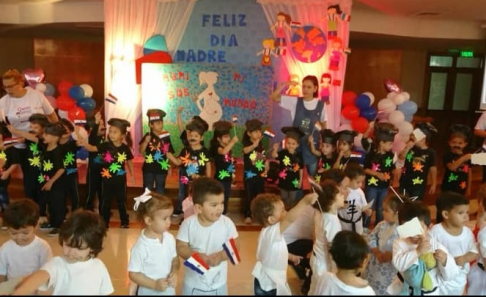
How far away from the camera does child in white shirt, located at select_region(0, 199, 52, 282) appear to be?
2.66 meters

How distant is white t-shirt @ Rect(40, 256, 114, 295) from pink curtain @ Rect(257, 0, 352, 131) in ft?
16.3

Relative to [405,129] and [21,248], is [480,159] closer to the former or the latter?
[405,129]

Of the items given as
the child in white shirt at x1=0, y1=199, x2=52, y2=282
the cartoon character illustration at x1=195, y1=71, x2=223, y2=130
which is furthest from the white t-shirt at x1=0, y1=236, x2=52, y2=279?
the cartoon character illustration at x1=195, y1=71, x2=223, y2=130

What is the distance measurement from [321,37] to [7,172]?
435cm

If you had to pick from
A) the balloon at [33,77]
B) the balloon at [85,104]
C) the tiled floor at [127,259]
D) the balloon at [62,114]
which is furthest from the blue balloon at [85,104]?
the tiled floor at [127,259]

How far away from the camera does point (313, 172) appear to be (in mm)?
5527

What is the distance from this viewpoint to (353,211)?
151 inches

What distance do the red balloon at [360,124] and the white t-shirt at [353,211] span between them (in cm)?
271

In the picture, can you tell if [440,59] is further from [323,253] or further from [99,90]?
[323,253]

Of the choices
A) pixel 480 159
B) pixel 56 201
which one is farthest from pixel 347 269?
pixel 56 201

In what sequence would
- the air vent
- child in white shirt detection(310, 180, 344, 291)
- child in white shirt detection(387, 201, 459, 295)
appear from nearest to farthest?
child in white shirt detection(387, 201, 459, 295), child in white shirt detection(310, 180, 344, 291), the air vent

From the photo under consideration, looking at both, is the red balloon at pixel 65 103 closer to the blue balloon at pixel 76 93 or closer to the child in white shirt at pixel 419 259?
the blue balloon at pixel 76 93

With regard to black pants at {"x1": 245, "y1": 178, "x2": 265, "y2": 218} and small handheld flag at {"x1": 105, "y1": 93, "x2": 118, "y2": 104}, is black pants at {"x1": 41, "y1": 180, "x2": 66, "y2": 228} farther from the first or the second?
small handheld flag at {"x1": 105, "y1": 93, "x2": 118, "y2": 104}

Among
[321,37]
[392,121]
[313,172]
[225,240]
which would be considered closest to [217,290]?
[225,240]
